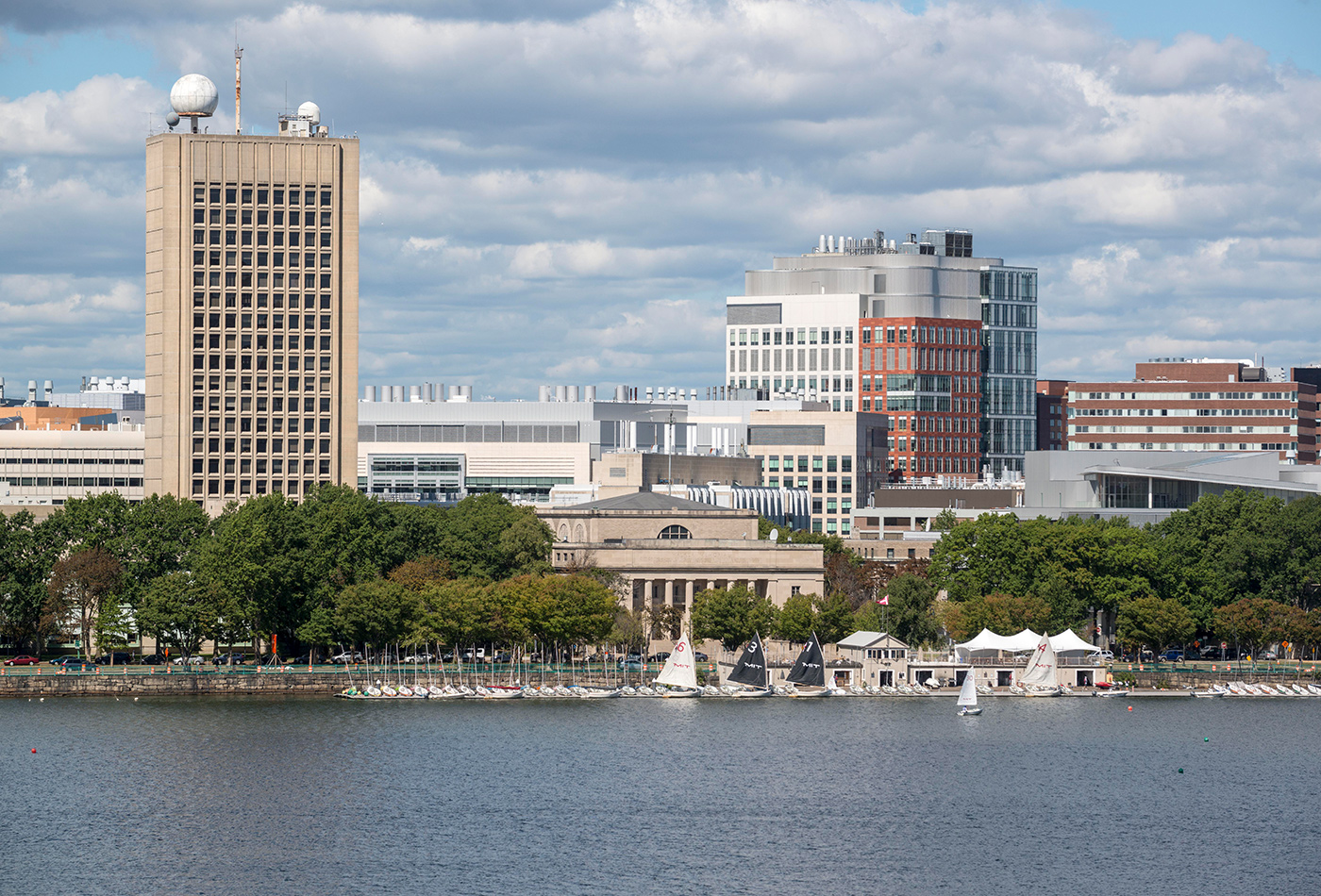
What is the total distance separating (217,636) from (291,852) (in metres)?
77.8

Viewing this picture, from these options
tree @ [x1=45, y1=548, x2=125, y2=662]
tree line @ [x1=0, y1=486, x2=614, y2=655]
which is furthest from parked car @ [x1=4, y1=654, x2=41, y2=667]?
tree @ [x1=45, y1=548, x2=125, y2=662]

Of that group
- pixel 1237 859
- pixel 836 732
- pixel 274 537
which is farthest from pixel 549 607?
pixel 1237 859

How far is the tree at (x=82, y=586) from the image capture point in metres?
194

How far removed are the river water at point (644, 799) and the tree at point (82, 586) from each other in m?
14.5

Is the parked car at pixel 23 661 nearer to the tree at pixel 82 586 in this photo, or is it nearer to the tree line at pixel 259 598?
the tree line at pixel 259 598

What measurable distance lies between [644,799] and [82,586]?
79100 mm

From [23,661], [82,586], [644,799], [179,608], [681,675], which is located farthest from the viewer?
[681,675]

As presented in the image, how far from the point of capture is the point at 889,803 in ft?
443

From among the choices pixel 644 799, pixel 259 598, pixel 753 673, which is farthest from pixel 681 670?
pixel 644 799

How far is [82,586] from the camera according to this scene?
A: 195 meters

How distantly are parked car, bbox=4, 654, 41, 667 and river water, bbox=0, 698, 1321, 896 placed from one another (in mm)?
12639

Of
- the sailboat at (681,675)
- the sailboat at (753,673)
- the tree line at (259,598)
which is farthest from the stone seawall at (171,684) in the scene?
the sailboat at (753,673)

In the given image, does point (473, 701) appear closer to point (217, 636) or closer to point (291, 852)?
point (217, 636)

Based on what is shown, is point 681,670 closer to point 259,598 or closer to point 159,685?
→ point 259,598
